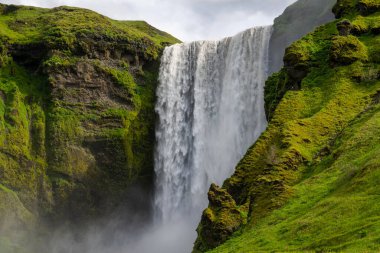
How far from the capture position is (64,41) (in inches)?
2303

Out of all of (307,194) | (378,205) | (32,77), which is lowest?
(378,205)

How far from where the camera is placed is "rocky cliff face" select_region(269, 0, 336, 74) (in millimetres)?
52312

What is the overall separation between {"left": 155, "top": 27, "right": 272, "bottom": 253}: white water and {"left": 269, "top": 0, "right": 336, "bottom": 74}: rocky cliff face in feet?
3.30

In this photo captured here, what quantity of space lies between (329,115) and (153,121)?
35.4 m

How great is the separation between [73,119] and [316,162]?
3824cm

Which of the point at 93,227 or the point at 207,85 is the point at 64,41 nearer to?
the point at 207,85

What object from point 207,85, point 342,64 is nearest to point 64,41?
point 207,85

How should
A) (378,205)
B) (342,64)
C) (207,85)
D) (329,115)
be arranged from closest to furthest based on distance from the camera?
(378,205) < (329,115) < (342,64) < (207,85)

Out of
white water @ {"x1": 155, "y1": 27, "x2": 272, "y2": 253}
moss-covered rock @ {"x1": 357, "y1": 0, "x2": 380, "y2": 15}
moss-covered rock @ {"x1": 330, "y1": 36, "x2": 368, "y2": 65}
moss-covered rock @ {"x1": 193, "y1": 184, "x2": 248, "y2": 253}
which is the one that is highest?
white water @ {"x1": 155, "y1": 27, "x2": 272, "y2": 253}

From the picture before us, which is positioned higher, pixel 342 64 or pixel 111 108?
pixel 111 108

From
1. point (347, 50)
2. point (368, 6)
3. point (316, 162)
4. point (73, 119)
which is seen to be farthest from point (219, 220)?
point (73, 119)

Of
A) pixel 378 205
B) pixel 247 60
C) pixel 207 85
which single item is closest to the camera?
pixel 378 205

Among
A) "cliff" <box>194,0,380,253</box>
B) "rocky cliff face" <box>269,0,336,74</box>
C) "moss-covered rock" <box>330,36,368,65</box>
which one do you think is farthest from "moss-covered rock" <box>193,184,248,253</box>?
"rocky cliff face" <box>269,0,336,74</box>

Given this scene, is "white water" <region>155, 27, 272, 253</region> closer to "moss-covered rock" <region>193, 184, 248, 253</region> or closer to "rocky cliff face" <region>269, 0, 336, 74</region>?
"rocky cliff face" <region>269, 0, 336, 74</region>
